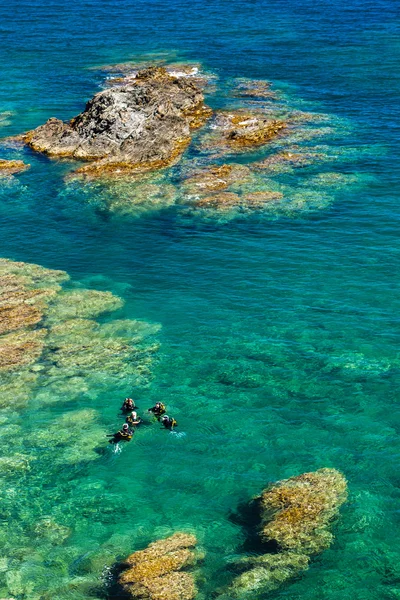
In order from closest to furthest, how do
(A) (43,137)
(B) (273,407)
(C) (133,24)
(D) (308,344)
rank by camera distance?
(B) (273,407) → (D) (308,344) → (A) (43,137) → (C) (133,24)

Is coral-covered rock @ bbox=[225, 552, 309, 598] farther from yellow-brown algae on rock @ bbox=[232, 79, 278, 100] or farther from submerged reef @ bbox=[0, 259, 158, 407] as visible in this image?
yellow-brown algae on rock @ bbox=[232, 79, 278, 100]

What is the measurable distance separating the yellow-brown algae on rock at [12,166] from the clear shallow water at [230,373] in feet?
4.53

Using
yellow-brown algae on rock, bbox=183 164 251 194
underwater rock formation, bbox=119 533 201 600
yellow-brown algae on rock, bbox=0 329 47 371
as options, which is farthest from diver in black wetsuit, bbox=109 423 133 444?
yellow-brown algae on rock, bbox=183 164 251 194

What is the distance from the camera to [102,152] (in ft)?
260

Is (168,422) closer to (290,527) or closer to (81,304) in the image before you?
(290,527)

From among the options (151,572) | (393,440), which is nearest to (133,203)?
(393,440)

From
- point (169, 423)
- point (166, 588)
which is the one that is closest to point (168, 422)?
point (169, 423)

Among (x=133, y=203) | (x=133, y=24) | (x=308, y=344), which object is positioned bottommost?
(x=308, y=344)

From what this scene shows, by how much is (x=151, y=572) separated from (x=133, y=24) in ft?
400

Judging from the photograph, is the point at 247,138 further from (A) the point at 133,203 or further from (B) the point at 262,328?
(B) the point at 262,328

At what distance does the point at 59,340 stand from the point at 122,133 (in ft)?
115

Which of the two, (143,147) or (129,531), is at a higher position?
(143,147)

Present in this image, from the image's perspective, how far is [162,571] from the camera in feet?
107

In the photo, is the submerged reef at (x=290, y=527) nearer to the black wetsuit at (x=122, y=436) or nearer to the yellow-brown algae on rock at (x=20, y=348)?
the black wetsuit at (x=122, y=436)
